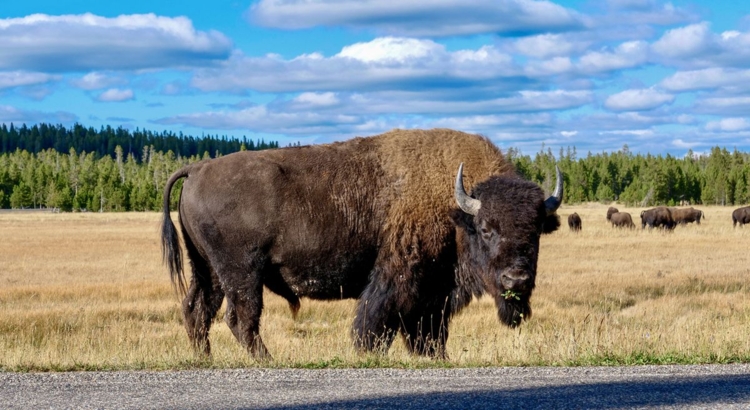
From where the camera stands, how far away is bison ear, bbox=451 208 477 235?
10391mm

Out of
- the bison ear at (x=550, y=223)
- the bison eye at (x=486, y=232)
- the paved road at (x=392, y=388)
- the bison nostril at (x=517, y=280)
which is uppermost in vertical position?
the bison ear at (x=550, y=223)

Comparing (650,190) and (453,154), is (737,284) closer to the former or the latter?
(453,154)

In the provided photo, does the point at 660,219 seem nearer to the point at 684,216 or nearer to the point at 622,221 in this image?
the point at 622,221

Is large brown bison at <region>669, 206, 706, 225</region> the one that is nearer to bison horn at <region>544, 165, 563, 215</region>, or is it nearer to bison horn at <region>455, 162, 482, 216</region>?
bison horn at <region>544, 165, 563, 215</region>

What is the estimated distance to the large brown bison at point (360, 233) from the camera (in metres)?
10.4

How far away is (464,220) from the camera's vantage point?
10.4 m

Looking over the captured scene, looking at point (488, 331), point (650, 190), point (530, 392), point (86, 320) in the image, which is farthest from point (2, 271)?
point (650, 190)

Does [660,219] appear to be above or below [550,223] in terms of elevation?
below

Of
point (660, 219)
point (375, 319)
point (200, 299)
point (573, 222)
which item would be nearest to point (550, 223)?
point (375, 319)

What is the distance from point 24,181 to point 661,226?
4841 inches

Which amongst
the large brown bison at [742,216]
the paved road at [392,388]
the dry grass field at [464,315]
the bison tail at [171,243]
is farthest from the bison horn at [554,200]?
the large brown bison at [742,216]

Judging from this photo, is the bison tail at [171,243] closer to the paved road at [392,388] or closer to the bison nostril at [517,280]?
the paved road at [392,388]

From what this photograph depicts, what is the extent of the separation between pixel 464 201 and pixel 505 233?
0.69 meters

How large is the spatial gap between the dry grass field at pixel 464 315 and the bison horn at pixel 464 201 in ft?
5.27
